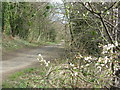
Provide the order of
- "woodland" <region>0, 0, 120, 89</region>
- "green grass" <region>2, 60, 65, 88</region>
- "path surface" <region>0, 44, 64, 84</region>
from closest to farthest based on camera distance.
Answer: "woodland" <region>0, 0, 120, 89</region> → "green grass" <region>2, 60, 65, 88</region> → "path surface" <region>0, 44, 64, 84</region>

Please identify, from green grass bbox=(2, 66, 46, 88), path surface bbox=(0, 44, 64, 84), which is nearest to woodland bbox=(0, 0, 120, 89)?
green grass bbox=(2, 66, 46, 88)

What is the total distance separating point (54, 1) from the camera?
4.17m

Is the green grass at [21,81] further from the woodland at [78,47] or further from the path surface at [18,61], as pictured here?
the path surface at [18,61]

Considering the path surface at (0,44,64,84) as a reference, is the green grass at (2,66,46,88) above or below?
below

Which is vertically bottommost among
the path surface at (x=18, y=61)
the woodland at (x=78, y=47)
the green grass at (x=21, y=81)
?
the green grass at (x=21, y=81)

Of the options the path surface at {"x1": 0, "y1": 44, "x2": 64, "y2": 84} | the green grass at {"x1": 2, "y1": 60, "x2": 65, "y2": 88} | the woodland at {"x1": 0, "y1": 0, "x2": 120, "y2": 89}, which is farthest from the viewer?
the path surface at {"x1": 0, "y1": 44, "x2": 64, "y2": 84}

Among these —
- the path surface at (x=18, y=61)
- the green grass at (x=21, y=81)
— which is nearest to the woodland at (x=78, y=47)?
the green grass at (x=21, y=81)

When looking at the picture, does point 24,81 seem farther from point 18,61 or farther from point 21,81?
point 18,61

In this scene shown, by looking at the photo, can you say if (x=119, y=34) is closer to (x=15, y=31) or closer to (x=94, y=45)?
(x=94, y=45)

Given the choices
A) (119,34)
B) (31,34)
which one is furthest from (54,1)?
(31,34)

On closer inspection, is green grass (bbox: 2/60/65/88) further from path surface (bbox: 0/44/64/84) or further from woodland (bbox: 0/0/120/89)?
path surface (bbox: 0/44/64/84)

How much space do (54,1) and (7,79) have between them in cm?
278

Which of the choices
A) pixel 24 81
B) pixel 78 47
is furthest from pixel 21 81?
pixel 78 47

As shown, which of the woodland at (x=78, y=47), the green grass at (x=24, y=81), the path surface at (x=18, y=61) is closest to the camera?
the woodland at (x=78, y=47)
